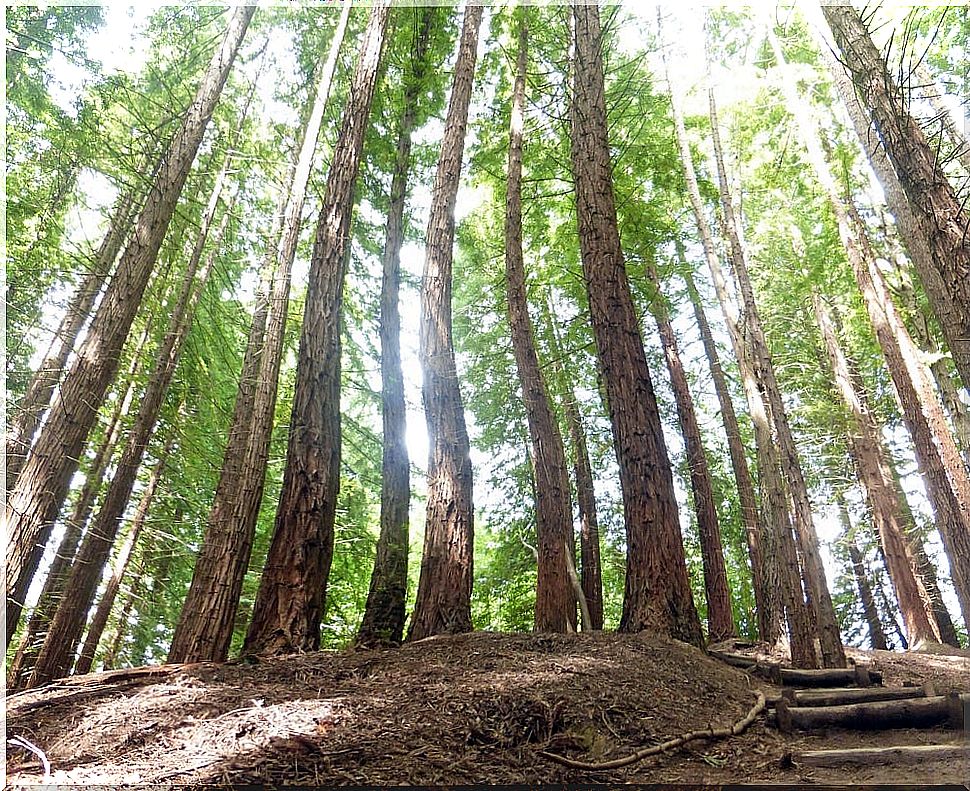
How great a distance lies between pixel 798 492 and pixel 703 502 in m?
3.93

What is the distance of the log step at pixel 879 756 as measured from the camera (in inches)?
131

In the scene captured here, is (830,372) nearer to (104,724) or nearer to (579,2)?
(579,2)

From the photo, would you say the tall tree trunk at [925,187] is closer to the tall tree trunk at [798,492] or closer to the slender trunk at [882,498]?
the tall tree trunk at [798,492]

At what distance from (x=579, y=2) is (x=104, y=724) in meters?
9.49

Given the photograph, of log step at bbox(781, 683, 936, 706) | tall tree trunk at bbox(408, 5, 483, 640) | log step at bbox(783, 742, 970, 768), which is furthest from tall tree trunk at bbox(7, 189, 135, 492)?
log step at bbox(781, 683, 936, 706)

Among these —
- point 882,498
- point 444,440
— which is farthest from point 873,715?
point 882,498

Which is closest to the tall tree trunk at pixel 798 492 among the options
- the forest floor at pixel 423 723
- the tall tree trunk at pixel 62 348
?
the forest floor at pixel 423 723

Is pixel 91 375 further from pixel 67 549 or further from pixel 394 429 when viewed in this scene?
pixel 67 549

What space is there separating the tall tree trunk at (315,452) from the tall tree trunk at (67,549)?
3884 millimetres

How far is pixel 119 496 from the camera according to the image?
8.90 meters

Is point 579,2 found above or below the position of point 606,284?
above

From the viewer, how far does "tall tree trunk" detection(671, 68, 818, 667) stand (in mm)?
7344

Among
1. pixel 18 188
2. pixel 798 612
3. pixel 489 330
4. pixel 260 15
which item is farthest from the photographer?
pixel 489 330

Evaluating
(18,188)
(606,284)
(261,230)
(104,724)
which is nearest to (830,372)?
(606,284)
